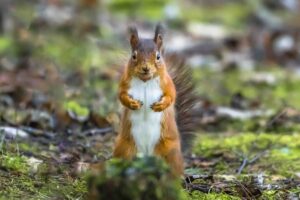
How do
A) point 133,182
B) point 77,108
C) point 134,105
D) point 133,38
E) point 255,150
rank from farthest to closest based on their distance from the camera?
point 77,108
point 255,150
point 133,38
point 134,105
point 133,182

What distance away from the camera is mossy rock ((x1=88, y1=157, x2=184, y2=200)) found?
2699mm

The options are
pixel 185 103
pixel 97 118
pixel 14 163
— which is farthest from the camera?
pixel 97 118

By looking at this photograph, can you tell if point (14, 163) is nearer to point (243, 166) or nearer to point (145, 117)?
point (145, 117)

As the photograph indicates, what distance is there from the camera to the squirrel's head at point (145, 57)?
11.5 feet

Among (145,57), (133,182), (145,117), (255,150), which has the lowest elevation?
(133,182)

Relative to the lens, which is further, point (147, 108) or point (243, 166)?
point (243, 166)

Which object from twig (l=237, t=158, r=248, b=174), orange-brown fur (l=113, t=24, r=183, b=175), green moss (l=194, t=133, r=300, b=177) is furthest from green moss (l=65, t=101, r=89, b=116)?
orange-brown fur (l=113, t=24, r=183, b=175)

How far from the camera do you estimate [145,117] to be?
358cm

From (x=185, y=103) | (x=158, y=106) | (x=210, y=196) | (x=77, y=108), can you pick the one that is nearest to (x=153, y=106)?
(x=158, y=106)

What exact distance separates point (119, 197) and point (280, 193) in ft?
4.48

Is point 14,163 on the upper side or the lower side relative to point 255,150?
lower

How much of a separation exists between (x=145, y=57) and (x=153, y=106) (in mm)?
219

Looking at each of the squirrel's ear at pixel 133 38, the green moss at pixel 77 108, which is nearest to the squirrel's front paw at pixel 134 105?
the squirrel's ear at pixel 133 38

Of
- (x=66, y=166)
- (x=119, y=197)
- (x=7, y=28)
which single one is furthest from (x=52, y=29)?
(x=119, y=197)
